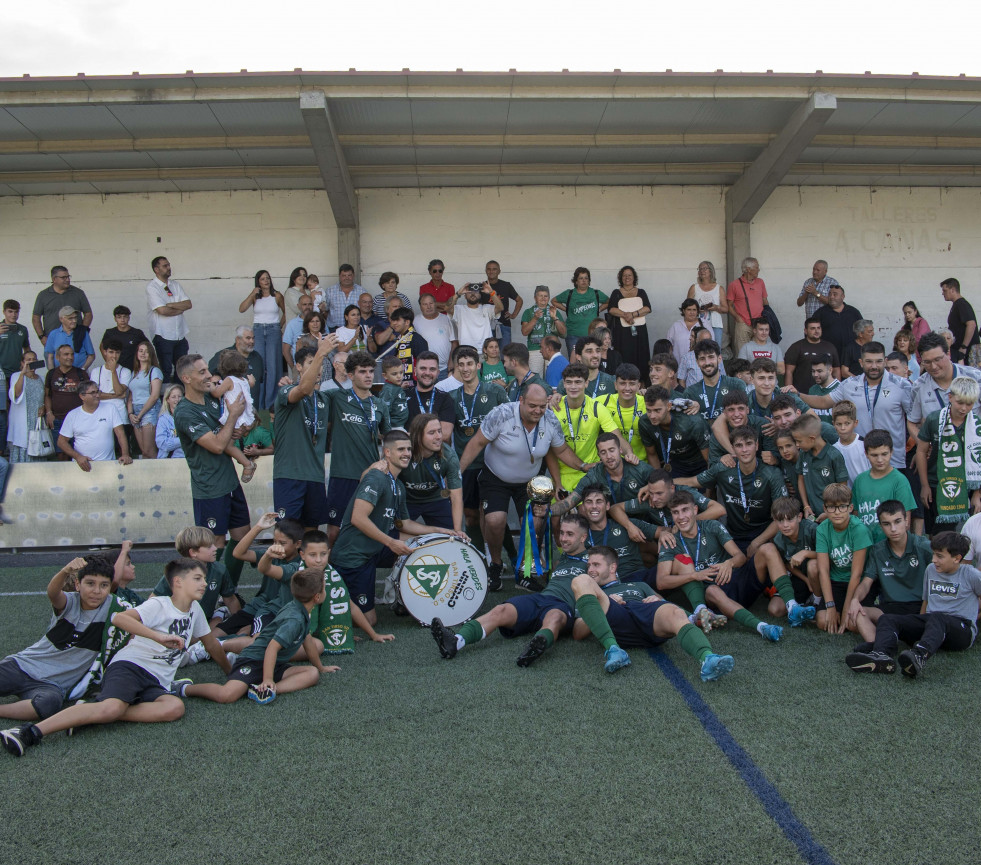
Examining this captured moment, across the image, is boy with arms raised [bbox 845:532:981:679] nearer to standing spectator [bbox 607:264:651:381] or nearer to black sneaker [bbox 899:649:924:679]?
black sneaker [bbox 899:649:924:679]

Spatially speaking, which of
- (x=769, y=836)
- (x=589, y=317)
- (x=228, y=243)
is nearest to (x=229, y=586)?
(x=769, y=836)

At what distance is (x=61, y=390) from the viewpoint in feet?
→ 34.9

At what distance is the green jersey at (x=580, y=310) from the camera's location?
11.9 m

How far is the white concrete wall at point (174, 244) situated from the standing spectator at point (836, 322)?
748 cm

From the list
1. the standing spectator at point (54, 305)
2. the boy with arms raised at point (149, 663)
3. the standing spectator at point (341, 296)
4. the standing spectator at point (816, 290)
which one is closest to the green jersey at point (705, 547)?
the boy with arms raised at point (149, 663)

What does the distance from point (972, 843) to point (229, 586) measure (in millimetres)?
4703

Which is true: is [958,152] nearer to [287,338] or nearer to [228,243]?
[287,338]

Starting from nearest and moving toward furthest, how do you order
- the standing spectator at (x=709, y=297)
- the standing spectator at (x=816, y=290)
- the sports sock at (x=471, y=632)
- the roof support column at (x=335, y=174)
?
1. the sports sock at (x=471, y=632)
2. the roof support column at (x=335, y=174)
3. the standing spectator at (x=709, y=297)
4. the standing spectator at (x=816, y=290)

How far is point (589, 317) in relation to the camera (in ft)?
39.2

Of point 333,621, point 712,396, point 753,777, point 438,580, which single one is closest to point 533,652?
point 438,580

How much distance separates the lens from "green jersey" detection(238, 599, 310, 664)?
16.3ft

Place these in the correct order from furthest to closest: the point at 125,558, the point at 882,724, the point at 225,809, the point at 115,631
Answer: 1. the point at 125,558
2. the point at 115,631
3. the point at 882,724
4. the point at 225,809

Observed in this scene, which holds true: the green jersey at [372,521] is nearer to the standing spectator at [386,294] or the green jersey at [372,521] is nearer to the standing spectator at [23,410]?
the standing spectator at [386,294]

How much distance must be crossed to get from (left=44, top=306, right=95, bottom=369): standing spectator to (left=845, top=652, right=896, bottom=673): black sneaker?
10.1 metres
